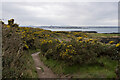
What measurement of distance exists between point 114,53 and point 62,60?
331 cm

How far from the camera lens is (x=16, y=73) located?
388 cm

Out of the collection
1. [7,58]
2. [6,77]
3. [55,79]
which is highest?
[7,58]

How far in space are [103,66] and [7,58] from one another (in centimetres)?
483

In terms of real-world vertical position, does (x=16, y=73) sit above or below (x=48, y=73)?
above

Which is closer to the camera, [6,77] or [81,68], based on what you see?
[6,77]

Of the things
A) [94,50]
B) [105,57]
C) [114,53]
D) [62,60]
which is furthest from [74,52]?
[114,53]

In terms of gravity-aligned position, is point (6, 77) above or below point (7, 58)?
below

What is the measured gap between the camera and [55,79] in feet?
17.7

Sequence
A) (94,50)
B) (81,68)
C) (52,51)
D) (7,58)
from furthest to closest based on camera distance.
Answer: (52,51)
(94,50)
(81,68)
(7,58)

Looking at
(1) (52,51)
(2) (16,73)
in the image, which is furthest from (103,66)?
(2) (16,73)

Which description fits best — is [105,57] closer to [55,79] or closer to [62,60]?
[62,60]

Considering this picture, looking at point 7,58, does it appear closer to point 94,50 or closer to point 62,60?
point 62,60

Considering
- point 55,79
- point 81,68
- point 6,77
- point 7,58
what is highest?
point 7,58

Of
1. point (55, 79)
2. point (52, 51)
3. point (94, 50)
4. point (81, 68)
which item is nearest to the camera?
point (55, 79)
